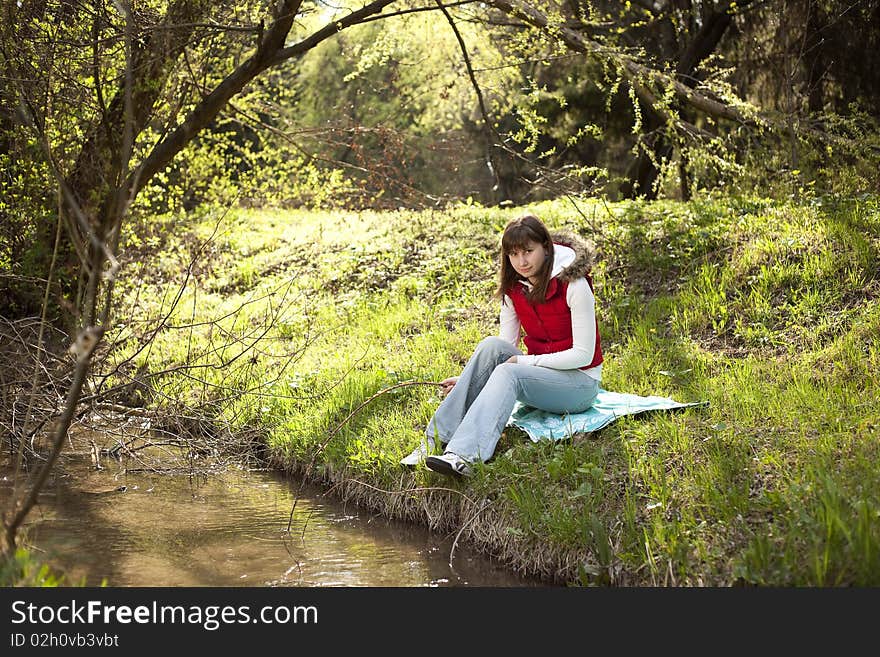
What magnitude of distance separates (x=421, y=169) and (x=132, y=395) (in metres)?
21.3

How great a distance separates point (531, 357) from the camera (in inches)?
208

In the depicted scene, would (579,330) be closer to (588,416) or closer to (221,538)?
(588,416)

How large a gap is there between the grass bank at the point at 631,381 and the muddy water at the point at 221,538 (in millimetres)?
234

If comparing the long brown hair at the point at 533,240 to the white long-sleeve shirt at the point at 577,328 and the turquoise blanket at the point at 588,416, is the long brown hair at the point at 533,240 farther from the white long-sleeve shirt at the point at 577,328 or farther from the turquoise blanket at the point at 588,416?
the turquoise blanket at the point at 588,416

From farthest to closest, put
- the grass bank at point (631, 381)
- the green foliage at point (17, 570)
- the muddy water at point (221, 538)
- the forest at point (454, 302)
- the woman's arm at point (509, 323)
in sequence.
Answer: the woman's arm at point (509, 323) → the muddy water at point (221, 538) → the forest at point (454, 302) → the grass bank at point (631, 381) → the green foliage at point (17, 570)

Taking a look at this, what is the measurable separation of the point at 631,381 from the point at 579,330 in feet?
3.80

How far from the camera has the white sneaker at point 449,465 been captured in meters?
4.96

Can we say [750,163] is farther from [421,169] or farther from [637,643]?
[421,169]

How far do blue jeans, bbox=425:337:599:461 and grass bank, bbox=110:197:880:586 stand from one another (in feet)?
0.76

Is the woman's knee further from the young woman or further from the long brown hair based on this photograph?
the long brown hair

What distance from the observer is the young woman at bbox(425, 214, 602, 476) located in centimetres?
514

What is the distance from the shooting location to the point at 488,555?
4.87 metres

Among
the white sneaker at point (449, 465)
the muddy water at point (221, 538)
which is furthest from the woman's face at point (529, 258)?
the muddy water at point (221, 538)

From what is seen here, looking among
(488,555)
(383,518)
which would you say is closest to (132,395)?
(383,518)
